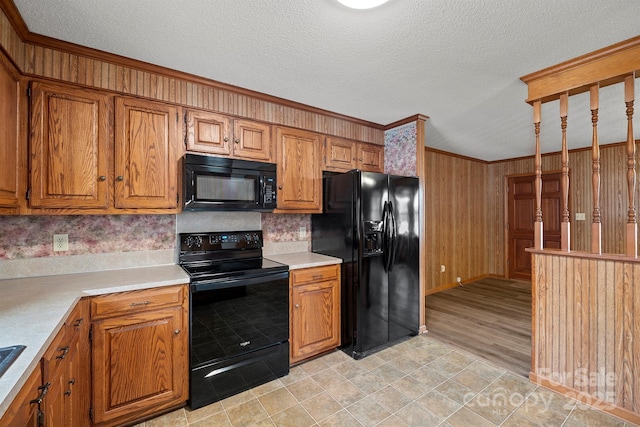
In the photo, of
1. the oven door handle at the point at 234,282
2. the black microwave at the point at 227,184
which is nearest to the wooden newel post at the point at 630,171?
the oven door handle at the point at 234,282

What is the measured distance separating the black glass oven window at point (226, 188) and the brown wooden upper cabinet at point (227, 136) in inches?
10.1

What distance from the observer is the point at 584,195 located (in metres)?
4.79

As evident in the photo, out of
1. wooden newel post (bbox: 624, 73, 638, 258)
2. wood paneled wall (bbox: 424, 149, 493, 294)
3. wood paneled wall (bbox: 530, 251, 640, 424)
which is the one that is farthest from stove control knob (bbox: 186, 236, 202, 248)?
wood paneled wall (bbox: 424, 149, 493, 294)

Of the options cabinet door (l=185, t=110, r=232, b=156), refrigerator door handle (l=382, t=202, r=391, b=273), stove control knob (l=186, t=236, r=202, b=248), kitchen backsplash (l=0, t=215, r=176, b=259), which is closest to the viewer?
kitchen backsplash (l=0, t=215, r=176, b=259)

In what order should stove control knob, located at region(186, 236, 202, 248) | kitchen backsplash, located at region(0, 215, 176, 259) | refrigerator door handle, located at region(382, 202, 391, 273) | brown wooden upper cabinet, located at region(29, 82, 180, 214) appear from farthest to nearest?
refrigerator door handle, located at region(382, 202, 391, 273)
stove control knob, located at region(186, 236, 202, 248)
kitchen backsplash, located at region(0, 215, 176, 259)
brown wooden upper cabinet, located at region(29, 82, 180, 214)

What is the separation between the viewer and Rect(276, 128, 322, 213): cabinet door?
271cm

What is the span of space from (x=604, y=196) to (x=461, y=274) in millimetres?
2465

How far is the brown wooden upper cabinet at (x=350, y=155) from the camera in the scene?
9.98 ft

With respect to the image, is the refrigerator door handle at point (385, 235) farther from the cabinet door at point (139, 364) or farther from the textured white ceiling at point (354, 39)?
the cabinet door at point (139, 364)

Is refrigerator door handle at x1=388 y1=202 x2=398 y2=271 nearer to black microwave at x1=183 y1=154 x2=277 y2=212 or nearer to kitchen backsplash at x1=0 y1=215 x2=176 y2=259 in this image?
black microwave at x1=183 y1=154 x2=277 y2=212

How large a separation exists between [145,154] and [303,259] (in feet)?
4.99

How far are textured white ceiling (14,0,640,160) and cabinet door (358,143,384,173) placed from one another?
71 cm

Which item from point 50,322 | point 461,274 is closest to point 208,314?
point 50,322

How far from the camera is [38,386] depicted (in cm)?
100
